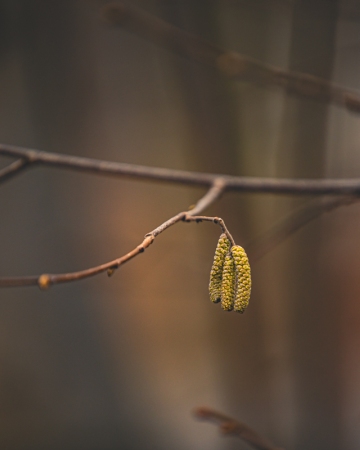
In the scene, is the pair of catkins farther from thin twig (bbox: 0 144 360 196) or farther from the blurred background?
the blurred background

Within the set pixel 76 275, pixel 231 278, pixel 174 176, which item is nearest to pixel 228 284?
pixel 231 278

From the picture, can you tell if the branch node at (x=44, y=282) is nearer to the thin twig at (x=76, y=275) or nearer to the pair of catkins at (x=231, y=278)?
the thin twig at (x=76, y=275)

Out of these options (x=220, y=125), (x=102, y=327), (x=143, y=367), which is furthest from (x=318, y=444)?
(x=220, y=125)

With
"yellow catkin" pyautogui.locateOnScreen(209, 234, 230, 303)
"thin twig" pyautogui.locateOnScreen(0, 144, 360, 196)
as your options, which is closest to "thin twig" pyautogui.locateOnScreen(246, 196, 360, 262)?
"thin twig" pyautogui.locateOnScreen(0, 144, 360, 196)

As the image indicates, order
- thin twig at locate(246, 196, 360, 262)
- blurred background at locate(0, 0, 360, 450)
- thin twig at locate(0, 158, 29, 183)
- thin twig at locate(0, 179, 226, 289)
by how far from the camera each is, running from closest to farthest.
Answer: thin twig at locate(0, 179, 226, 289)
thin twig at locate(0, 158, 29, 183)
thin twig at locate(246, 196, 360, 262)
blurred background at locate(0, 0, 360, 450)

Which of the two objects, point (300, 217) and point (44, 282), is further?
point (300, 217)

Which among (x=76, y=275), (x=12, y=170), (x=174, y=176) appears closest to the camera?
(x=76, y=275)

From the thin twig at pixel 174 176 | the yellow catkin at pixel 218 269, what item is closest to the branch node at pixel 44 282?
the yellow catkin at pixel 218 269

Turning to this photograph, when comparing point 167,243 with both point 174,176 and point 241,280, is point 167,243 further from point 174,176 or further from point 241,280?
point 241,280
